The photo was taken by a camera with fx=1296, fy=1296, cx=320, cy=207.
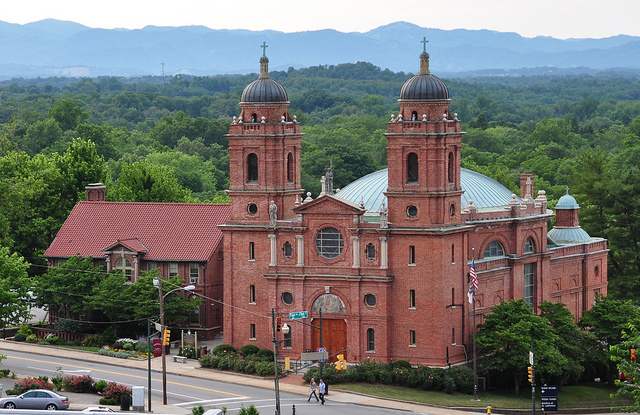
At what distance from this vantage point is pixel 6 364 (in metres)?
84.9

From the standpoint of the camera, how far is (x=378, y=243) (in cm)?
8281

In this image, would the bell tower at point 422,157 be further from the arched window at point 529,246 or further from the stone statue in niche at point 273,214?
the arched window at point 529,246

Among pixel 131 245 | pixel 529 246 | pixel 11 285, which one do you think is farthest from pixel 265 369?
pixel 529 246

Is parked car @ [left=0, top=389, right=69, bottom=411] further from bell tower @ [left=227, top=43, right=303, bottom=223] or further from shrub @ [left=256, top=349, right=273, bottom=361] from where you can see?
bell tower @ [left=227, top=43, right=303, bottom=223]

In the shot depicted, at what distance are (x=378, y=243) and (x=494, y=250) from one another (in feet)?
33.0

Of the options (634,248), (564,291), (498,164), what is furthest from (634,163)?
(564,291)

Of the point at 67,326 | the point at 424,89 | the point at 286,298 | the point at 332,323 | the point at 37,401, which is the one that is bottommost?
the point at 37,401

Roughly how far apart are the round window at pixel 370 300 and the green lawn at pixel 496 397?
588 centimetres

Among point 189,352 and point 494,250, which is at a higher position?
point 494,250

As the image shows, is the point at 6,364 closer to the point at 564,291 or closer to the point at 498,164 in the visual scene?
the point at 564,291

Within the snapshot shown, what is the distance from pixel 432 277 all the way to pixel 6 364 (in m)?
28.4

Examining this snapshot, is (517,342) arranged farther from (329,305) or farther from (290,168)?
(290,168)

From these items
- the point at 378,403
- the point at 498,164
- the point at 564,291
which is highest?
the point at 498,164

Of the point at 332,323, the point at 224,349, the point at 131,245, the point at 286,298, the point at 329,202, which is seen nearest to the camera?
the point at 329,202
